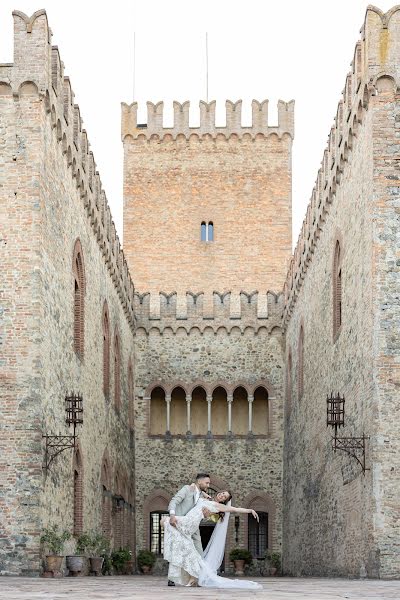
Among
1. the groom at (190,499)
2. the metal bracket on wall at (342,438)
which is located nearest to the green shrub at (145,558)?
the metal bracket on wall at (342,438)

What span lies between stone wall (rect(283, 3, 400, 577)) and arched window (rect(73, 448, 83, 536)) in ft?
17.0

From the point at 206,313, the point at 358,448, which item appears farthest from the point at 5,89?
the point at 206,313

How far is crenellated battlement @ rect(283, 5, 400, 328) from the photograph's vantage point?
19500 mm

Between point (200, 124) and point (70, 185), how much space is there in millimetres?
20376

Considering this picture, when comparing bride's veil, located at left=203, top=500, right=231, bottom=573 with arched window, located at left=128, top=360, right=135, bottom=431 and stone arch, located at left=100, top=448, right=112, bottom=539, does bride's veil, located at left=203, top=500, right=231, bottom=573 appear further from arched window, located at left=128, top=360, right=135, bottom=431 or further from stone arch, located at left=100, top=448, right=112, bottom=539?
arched window, located at left=128, top=360, right=135, bottom=431

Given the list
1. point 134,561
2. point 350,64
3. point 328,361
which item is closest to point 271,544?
point 134,561

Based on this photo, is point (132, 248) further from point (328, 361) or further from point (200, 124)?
point (328, 361)

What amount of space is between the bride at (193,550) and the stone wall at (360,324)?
154 inches

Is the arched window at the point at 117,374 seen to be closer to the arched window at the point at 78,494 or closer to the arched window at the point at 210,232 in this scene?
the arched window at the point at 78,494

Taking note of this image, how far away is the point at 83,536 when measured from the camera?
2195 cm

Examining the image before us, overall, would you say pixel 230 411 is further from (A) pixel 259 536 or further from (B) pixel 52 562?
(B) pixel 52 562

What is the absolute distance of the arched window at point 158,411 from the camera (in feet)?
115

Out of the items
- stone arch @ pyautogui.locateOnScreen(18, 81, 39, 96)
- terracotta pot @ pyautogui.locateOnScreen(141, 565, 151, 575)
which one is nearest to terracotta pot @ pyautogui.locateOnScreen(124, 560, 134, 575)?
terracotta pot @ pyautogui.locateOnScreen(141, 565, 151, 575)

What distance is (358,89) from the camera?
20.5 meters
